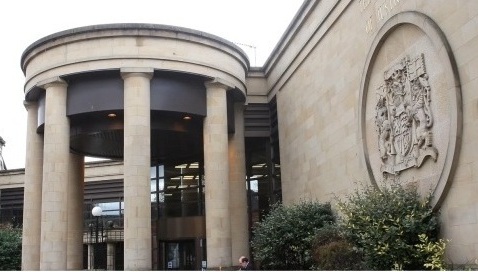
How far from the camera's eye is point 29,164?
29547mm

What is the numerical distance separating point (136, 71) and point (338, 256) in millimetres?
12931

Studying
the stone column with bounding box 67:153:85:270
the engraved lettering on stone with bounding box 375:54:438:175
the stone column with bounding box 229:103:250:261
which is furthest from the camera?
the stone column with bounding box 67:153:85:270

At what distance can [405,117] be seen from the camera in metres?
15.6

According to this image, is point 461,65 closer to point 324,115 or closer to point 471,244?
point 471,244

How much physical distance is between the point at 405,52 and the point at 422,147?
2896 mm

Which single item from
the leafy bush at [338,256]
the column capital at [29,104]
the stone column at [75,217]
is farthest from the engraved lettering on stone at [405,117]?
the stone column at [75,217]

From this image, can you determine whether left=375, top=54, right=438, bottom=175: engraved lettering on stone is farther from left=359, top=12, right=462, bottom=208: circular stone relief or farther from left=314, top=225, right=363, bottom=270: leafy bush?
left=314, top=225, right=363, bottom=270: leafy bush

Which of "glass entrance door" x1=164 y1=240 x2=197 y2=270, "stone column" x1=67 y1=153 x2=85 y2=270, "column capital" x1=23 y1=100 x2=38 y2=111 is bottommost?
"glass entrance door" x1=164 y1=240 x2=197 y2=270

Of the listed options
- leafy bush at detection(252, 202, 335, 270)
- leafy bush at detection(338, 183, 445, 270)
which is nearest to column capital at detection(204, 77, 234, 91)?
leafy bush at detection(252, 202, 335, 270)

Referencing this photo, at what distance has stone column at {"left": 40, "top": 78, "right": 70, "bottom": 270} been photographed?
24.9m

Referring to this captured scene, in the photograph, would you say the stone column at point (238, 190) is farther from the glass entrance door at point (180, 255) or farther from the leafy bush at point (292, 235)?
the leafy bush at point (292, 235)

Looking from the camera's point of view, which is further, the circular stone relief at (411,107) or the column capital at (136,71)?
the column capital at (136,71)

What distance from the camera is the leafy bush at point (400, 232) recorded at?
1396cm

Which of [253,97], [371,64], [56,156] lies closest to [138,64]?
[56,156]
